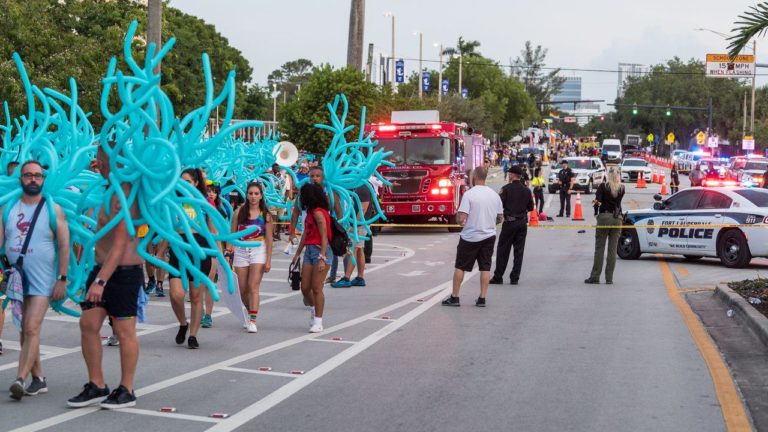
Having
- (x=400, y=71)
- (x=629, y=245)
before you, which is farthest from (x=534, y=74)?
(x=629, y=245)

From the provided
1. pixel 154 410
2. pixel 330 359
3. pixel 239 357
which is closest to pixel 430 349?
pixel 330 359

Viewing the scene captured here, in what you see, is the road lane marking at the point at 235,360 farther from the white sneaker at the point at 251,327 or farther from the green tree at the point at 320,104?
the green tree at the point at 320,104

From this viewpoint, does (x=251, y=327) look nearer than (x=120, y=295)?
No

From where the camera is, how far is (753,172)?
168 feet

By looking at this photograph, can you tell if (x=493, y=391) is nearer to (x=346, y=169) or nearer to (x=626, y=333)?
(x=626, y=333)

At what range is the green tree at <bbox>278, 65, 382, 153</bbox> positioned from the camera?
34219 mm

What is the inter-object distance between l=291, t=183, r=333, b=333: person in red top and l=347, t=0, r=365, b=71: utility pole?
2166cm

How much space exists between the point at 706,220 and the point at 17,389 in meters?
14.4

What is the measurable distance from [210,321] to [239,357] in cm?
221

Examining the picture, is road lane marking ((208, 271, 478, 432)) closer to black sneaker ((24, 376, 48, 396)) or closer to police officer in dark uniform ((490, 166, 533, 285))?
black sneaker ((24, 376, 48, 396))

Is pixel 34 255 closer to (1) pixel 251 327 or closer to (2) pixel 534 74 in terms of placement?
(1) pixel 251 327

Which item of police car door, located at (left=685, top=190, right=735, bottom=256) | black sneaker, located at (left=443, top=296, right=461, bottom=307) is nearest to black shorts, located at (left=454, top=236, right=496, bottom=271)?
A: black sneaker, located at (left=443, top=296, right=461, bottom=307)

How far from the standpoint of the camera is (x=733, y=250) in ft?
64.3

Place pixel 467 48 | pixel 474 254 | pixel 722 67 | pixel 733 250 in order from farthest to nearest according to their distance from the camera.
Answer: pixel 467 48 → pixel 722 67 → pixel 733 250 → pixel 474 254
